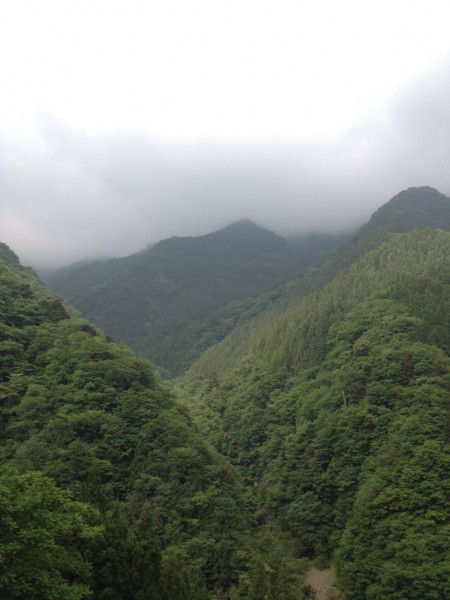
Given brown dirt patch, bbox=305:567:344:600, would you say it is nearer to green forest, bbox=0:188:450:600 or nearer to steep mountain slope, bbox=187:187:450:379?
green forest, bbox=0:188:450:600

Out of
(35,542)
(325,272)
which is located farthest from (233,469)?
Result: (325,272)

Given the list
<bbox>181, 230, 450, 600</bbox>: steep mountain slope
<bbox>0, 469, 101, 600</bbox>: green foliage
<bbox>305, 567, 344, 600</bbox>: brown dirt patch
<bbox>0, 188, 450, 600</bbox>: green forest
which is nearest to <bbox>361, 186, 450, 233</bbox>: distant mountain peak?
<bbox>181, 230, 450, 600</bbox>: steep mountain slope

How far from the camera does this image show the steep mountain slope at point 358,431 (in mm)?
38312

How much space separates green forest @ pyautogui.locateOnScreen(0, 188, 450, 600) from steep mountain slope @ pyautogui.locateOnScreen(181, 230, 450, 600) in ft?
0.68

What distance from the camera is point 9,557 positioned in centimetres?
1502

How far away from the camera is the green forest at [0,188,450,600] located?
21.5 m

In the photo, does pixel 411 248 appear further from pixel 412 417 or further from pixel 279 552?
pixel 279 552

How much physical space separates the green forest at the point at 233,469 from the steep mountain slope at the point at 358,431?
0.21 metres

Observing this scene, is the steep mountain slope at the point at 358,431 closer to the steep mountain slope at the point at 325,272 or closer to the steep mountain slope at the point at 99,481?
the steep mountain slope at the point at 99,481

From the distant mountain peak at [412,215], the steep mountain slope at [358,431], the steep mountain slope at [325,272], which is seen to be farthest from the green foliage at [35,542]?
the distant mountain peak at [412,215]

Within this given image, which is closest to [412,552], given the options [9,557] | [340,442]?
[340,442]

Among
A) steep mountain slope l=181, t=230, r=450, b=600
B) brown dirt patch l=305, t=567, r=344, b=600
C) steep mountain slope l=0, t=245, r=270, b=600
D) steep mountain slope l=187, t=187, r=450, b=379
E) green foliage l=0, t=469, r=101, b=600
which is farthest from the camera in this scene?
steep mountain slope l=187, t=187, r=450, b=379

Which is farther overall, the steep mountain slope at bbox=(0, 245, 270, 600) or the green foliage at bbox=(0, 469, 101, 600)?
the steep mountain slope at bbox=(0, 245, 270, 600)

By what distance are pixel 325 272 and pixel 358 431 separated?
106316 millimetres
